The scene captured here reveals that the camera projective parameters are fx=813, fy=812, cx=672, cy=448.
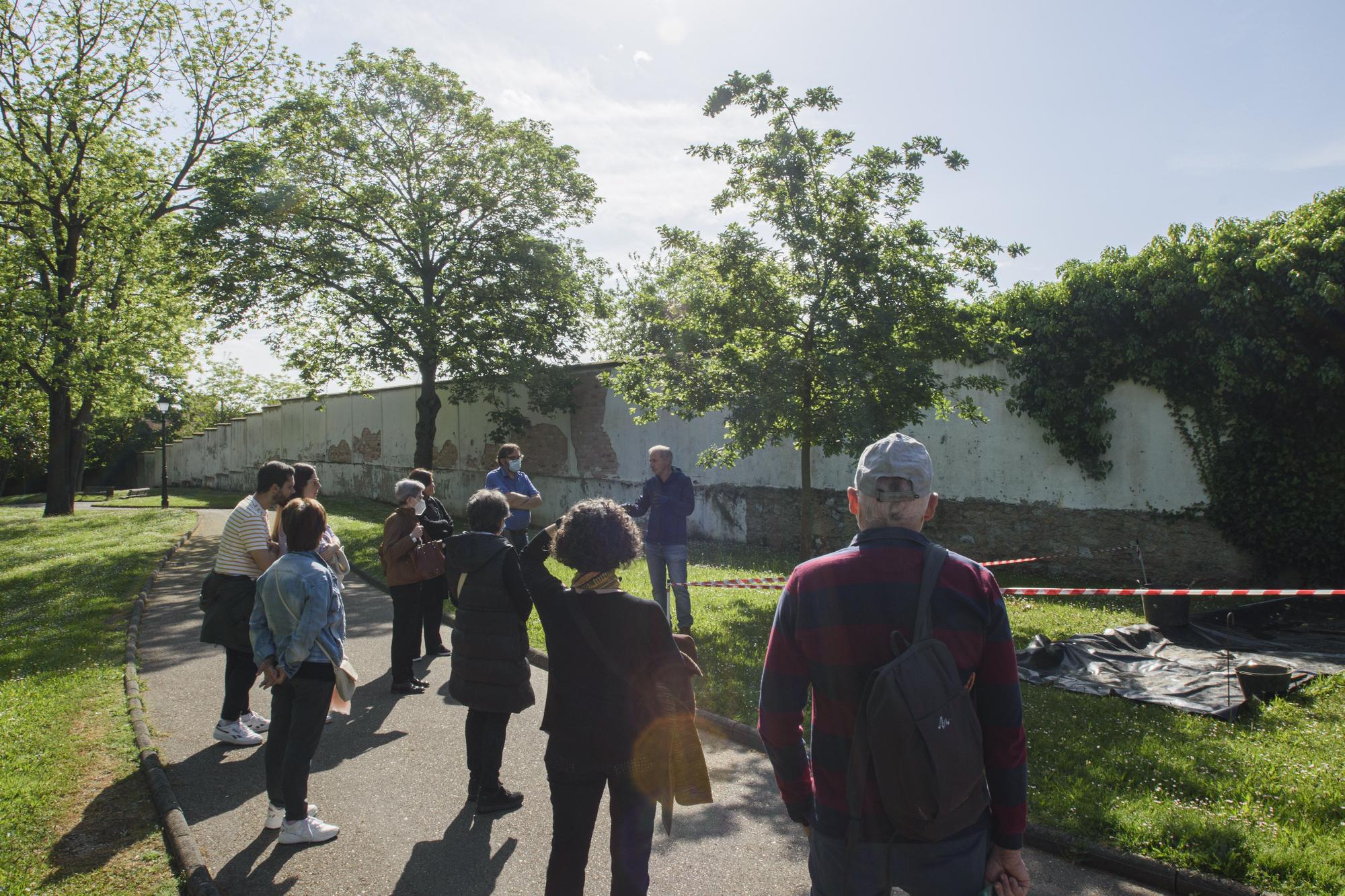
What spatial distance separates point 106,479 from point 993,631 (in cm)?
5698

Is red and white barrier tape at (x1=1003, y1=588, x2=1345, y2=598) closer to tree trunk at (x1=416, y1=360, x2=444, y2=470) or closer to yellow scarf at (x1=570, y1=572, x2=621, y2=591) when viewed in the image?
yellow scarf at (x1=570, y1=572, x2=621, y2=591)

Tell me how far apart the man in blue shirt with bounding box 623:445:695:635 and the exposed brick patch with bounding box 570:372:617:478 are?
10.7 metres

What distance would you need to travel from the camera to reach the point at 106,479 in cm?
4772

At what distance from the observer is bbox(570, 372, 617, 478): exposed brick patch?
18.7 m

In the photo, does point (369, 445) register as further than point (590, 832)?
Yes

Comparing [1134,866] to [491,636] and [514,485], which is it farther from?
[514,485]

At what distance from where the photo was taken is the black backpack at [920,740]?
182cm

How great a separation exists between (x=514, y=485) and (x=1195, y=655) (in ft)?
21.3

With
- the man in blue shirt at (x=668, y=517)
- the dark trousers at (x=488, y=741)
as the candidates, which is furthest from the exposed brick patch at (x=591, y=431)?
the dark trousers at (x=488, y=741)

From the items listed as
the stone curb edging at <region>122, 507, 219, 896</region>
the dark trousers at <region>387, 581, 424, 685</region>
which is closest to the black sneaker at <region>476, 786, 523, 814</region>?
the stone curb edging at <region>122, 507, 219, 896</region>

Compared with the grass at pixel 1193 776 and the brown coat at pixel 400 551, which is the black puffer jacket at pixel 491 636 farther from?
the brown coat at pixel 400 551

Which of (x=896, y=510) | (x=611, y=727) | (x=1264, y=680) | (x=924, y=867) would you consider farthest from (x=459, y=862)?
(x=1264, y=680)

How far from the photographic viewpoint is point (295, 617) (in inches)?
161

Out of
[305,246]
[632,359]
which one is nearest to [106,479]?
[305,246]
